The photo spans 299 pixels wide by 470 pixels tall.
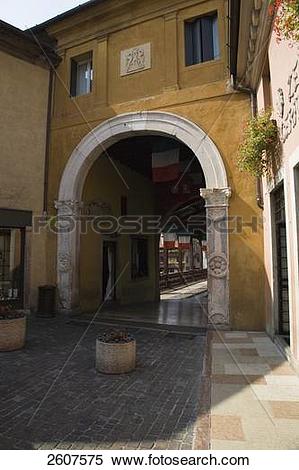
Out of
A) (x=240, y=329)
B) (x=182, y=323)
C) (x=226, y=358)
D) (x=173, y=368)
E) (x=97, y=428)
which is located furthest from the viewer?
(x=182, y=323)

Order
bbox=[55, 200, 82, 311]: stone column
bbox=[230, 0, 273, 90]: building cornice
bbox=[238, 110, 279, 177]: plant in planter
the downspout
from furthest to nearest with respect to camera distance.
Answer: the downspout, bbox=[55, 200, 82, 311]: stone column, bbox=[238, 110, 279, 177]: plant in planter, bbox=[230, 0, 273, 90]: building cornice

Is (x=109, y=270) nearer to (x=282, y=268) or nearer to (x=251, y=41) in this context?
(x=282, y=268)

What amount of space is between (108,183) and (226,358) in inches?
315

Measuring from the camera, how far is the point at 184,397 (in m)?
4.09

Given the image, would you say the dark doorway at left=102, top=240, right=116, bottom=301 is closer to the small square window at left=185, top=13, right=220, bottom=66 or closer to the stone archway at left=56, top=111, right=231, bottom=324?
the stone archway at left=56, top=111, right=231, bottom=324

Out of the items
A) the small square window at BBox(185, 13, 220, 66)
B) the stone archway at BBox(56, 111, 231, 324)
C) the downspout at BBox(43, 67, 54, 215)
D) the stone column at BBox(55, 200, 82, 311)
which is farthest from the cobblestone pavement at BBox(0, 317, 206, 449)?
the small square window at BBox(185, 13, 220, 66)

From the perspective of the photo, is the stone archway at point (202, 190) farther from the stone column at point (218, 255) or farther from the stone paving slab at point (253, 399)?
the stone paving slab at point (253, 399)

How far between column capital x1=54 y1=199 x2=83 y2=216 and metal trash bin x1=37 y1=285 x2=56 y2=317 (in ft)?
7.21

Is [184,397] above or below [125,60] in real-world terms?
below

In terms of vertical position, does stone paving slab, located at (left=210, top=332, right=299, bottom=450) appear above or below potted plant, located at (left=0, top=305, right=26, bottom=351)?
below

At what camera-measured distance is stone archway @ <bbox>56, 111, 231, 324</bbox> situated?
7727 mm

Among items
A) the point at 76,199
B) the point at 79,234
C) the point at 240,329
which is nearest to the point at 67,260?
the point at 79,234

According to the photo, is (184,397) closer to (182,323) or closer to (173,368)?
(173,368)

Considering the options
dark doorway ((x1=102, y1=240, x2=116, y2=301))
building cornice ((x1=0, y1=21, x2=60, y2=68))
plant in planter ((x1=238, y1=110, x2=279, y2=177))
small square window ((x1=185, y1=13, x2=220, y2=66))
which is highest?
building cornice ((x1=0, y1=21, x2=60, y2=68))
